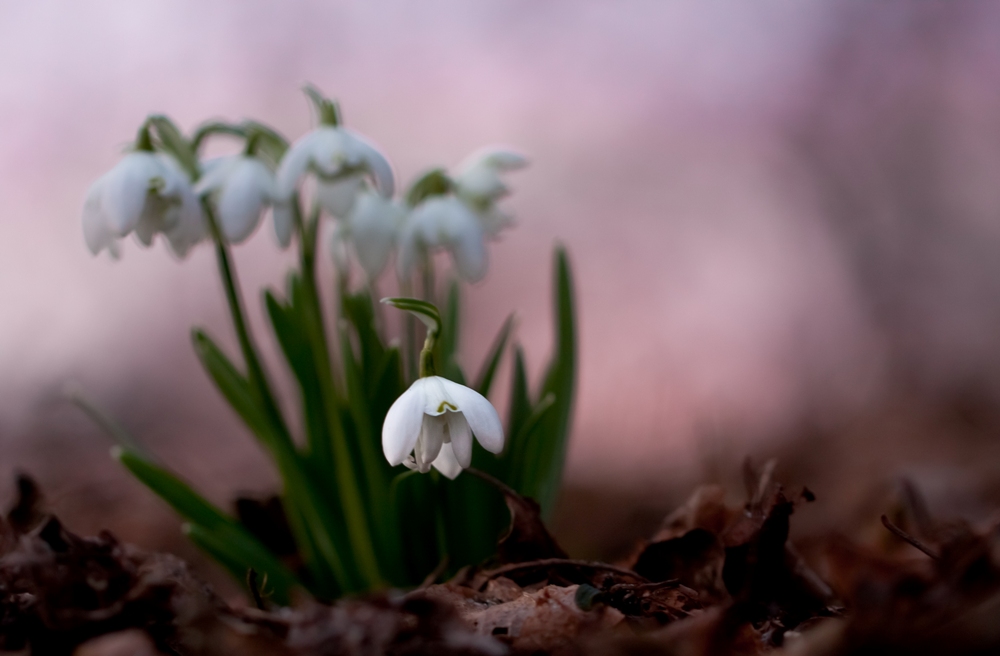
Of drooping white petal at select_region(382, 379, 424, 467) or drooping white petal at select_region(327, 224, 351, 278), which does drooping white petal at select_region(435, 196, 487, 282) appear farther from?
drooping white petal at select_region(382, 379, 424, 467)

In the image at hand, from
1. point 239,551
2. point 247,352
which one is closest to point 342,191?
point 247,352

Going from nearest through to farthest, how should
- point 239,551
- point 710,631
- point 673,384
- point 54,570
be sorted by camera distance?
point 710,631, point 54,570, point 239,551, point 673,384

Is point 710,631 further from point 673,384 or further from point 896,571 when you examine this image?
point 673,384

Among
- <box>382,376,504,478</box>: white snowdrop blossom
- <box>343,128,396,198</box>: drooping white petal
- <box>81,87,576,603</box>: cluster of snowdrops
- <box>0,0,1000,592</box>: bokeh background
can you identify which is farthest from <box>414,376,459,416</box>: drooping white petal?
<box>0,0,1000,592</box>: bokeh background

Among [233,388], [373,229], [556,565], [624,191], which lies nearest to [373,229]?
[373,229]

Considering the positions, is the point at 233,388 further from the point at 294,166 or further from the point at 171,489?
the point at 294,166
